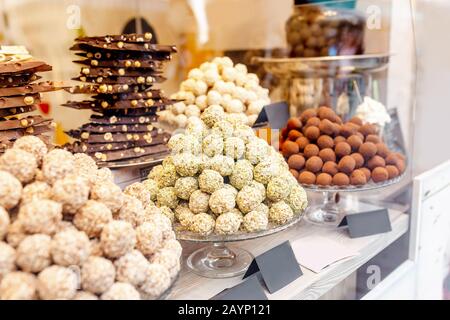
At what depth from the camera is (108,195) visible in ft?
2.88

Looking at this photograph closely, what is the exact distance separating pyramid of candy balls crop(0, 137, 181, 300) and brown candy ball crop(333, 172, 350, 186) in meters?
0.77

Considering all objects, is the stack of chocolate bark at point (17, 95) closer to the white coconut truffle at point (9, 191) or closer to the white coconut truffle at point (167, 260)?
the white coconut truffle at point (9, 191)

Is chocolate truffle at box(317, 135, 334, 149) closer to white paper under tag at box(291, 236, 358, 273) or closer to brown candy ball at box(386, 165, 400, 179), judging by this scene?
brown candy ball at box(386, 165, 400, 179)

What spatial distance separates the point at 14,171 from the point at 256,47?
8.53 ft

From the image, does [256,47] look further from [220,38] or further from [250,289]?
[250,289]

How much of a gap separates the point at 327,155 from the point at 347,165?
0.08 meters

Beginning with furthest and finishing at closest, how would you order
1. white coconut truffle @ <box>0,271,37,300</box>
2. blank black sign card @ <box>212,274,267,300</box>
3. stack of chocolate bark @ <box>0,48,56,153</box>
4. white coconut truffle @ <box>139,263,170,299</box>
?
stack of chocolate bark @ <box>0,48,56,153</box>
blank black sign card @ <box>212,274,267,300</box>
white coconut truffle @ <box>139,263,170,299</box>
white coconut truffle @ <box>0,271,37,300</box>

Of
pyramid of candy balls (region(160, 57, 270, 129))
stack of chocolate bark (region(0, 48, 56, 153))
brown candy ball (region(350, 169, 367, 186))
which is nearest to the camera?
stack of chocolate bark (region(0, 48, 56, 153))

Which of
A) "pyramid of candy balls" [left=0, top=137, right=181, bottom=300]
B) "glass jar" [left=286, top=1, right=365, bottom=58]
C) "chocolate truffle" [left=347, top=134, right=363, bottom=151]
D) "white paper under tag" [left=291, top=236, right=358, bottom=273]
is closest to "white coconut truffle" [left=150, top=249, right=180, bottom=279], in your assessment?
"pyramid of candy balls" [left=0, top=137, right=181, bottom=300]

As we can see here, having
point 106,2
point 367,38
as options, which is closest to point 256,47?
point 367,38

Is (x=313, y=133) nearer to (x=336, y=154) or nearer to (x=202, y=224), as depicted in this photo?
(x=336, y=154)

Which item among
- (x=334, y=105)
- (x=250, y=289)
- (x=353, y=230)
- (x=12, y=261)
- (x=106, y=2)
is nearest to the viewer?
(x=12, y=261)

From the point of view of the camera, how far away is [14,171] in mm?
845

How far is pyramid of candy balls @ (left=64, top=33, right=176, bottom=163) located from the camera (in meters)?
1.61
